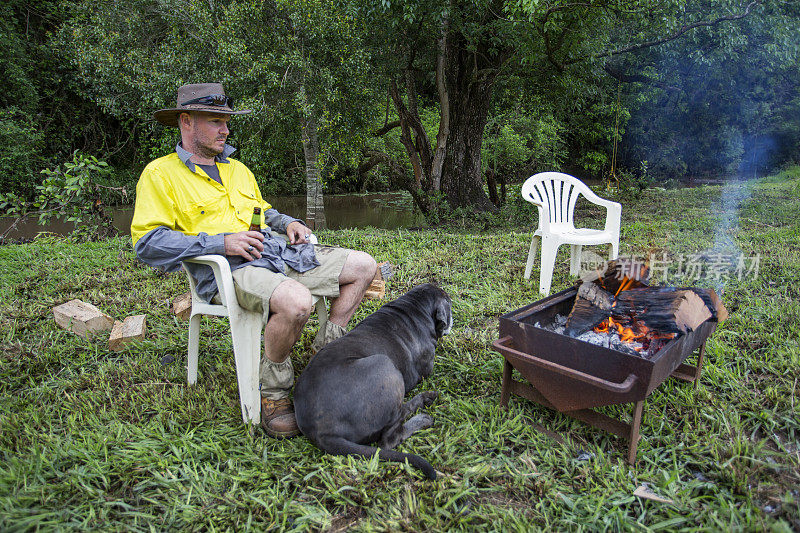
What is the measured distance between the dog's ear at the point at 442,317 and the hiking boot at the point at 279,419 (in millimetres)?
1018

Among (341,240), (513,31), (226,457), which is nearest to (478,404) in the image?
(226,457)

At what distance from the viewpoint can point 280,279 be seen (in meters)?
2.36

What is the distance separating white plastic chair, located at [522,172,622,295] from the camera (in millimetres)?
4164

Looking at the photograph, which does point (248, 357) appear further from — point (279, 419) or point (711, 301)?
point (711, 301)

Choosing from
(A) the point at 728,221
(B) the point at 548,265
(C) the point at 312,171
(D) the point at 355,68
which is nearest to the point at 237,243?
(B) the point at 548,265

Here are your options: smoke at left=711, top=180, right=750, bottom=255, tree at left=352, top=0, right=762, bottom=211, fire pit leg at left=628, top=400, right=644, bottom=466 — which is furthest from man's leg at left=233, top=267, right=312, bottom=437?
smoke at left=711, top=180, right=750, bottom=255

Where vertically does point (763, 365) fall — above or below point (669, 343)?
below

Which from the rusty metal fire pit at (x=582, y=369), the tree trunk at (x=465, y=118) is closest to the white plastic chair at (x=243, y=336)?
the rusty metal fire pit at (x=582, y=369)

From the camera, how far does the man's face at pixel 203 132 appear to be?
8.48 feet

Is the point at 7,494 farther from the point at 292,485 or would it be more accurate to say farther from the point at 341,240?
the point at 341,240

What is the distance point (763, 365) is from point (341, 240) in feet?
15.7

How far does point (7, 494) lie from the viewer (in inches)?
73.9

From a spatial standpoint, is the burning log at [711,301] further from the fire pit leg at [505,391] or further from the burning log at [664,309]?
the fire pit leg at [505,391]

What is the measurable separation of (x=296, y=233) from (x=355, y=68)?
16.3 feet
